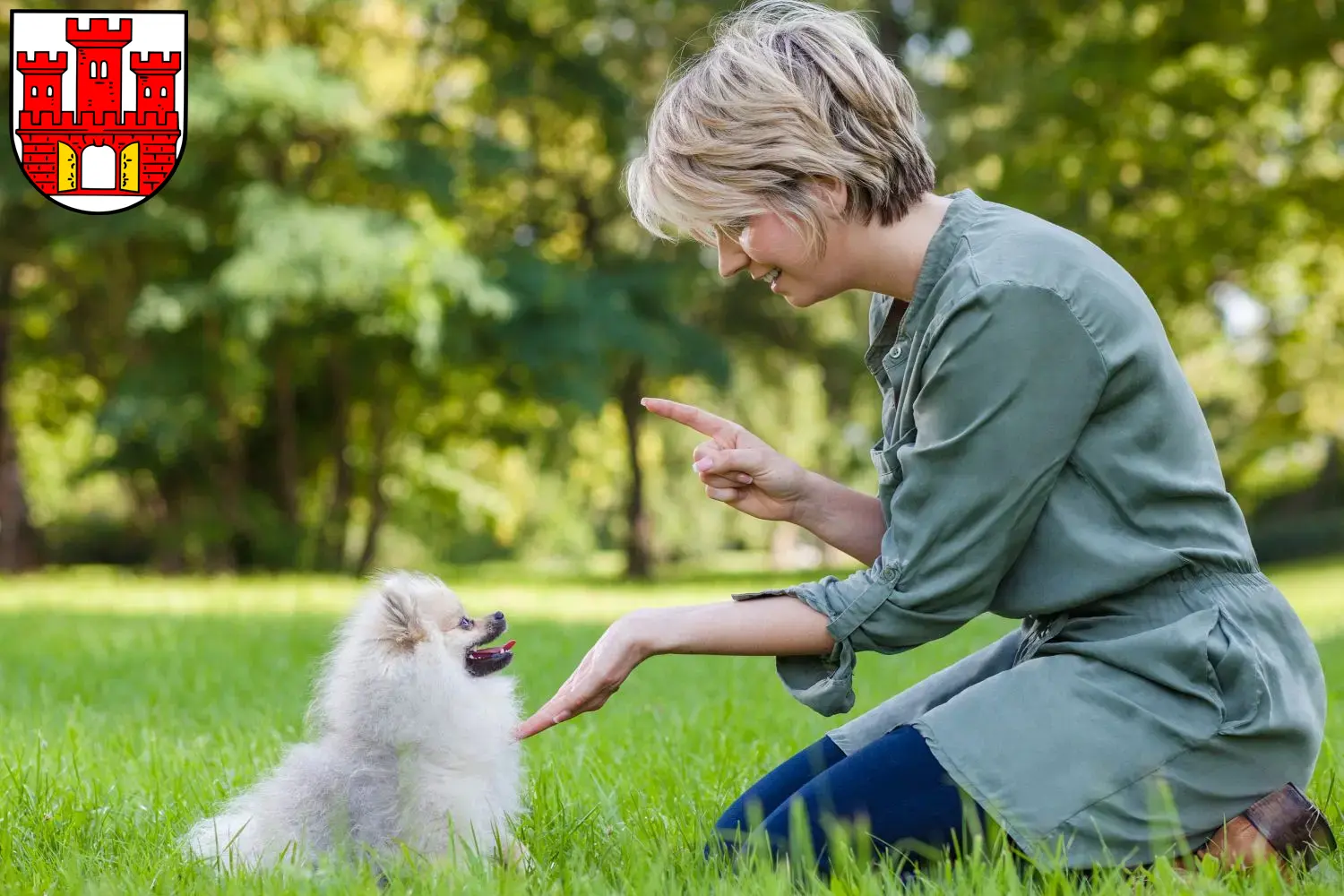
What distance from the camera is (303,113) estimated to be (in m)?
17.0

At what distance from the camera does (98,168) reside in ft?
28.9

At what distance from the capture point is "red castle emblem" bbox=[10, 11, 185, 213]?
26.7 ft

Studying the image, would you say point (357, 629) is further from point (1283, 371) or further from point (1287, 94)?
point (1283, 371)

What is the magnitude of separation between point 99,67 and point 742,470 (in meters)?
7.23

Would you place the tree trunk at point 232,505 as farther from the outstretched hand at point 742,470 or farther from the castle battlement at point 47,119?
the outstretched hand at point 742,470

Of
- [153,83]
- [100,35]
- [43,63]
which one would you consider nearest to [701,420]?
[153,83]

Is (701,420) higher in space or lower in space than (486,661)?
higher

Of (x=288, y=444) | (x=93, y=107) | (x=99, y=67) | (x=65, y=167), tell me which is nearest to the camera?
(x=93, y=107)

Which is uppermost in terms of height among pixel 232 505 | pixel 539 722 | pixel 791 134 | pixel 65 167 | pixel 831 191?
pixel 65 167

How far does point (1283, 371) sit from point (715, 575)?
1067cm

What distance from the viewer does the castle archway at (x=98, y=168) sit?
828 centimetres

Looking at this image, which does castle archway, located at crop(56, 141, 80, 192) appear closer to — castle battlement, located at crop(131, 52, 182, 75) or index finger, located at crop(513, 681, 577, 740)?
castle battlement, located at crop(131, 52, 182, 75)

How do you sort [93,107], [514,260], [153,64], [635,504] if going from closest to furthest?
[93,107], [153,64], [514,260], [635,504]

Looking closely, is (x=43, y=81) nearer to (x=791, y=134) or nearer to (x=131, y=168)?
(x=131, y=168)
